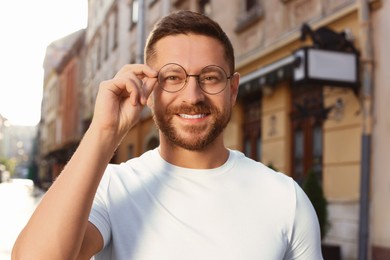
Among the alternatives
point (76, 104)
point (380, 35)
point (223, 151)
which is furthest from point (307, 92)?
point (76, 104)

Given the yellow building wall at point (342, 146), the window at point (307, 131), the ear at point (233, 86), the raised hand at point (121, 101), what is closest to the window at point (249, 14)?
the window at point (307, 131)

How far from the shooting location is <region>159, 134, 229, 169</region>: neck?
192 centimetres

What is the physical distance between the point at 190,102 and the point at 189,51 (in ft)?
0.54

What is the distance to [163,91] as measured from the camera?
1866 millimetres

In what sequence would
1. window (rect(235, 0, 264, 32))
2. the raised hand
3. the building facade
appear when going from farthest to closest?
1. window (rect(235, 0, 264, 32))
2. the building facade
3. the raised hand

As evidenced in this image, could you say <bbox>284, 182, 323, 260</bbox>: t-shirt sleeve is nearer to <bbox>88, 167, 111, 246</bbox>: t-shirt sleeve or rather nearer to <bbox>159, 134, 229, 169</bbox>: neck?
<bbox>159, 134, 229, 169</bbox>: neck

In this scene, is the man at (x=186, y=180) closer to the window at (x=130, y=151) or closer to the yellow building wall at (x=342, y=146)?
the yellow building wall at (x=342, y=146)

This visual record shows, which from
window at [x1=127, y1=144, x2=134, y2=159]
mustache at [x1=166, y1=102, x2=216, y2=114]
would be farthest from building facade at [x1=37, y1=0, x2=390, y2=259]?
window at [x1=127, y1=144, x2=134, y2=159]

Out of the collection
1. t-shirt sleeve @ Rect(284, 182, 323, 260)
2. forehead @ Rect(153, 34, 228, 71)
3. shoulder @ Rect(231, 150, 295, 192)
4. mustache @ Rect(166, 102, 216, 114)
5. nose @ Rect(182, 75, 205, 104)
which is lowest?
t-shirt sleeve @ Rect(284, 182, 323, 260)

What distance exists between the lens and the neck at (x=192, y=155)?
1.92m

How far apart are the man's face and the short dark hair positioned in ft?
0.06

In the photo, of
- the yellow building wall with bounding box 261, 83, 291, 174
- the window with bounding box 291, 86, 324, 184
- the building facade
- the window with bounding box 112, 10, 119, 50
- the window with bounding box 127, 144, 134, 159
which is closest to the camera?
the building facade

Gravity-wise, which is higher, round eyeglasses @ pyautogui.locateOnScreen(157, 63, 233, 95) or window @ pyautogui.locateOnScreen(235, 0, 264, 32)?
window @ pyautogui.locateOnScreen(235, 0, 264, 32)

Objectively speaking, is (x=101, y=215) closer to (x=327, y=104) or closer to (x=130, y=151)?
(x=327, y=104)
